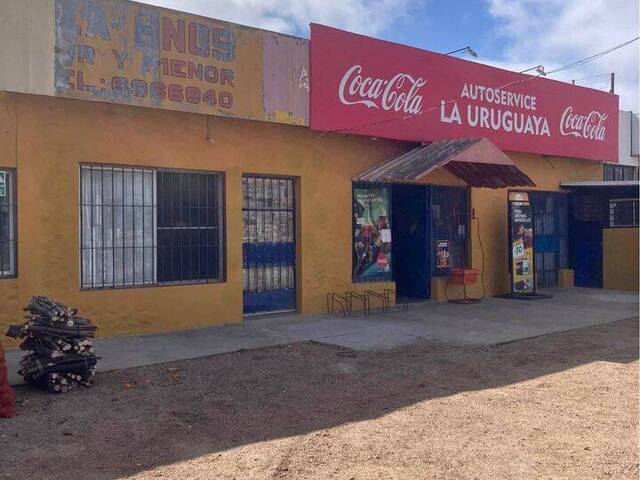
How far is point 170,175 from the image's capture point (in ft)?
34.9

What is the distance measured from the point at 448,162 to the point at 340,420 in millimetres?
7316

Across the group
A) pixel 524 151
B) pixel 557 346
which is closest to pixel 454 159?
pixel 557 346

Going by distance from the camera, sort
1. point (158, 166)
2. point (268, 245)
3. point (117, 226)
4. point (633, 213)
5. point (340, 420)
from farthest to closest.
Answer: point (633, 213), point (268, 245), point (158, 166), point (117, 226), point (340, 420)

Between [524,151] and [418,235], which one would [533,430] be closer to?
[418,235]

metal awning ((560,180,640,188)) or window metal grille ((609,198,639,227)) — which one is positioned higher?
metal awning ((560,180,640,188))

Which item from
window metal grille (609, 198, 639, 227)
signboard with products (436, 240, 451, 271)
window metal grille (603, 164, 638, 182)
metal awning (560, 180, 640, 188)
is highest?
window metal grille (603, 164, 638, 182)

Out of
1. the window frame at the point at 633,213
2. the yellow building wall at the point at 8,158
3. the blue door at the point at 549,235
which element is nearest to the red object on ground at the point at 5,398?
the yellow building wall at the point at 8,158

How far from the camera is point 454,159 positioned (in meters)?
12.0

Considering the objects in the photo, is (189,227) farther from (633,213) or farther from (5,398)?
(633,213)

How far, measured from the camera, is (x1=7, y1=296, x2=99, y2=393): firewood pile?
6891 mm

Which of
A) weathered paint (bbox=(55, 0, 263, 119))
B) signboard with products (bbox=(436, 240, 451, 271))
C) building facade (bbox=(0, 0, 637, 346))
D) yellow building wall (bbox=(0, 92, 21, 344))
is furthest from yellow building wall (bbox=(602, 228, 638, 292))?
yellow building wall (bbox=(0, 92, 21, 344))

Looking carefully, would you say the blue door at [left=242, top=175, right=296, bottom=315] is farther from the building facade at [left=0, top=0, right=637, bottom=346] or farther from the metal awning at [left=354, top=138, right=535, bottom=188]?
the metal awning at [left=354, top=138, right=535, bottom=188]

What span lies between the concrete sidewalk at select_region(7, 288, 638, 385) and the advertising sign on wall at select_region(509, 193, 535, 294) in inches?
32.9

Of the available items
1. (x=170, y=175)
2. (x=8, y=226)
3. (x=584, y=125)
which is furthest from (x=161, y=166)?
(x=584, y=125)
